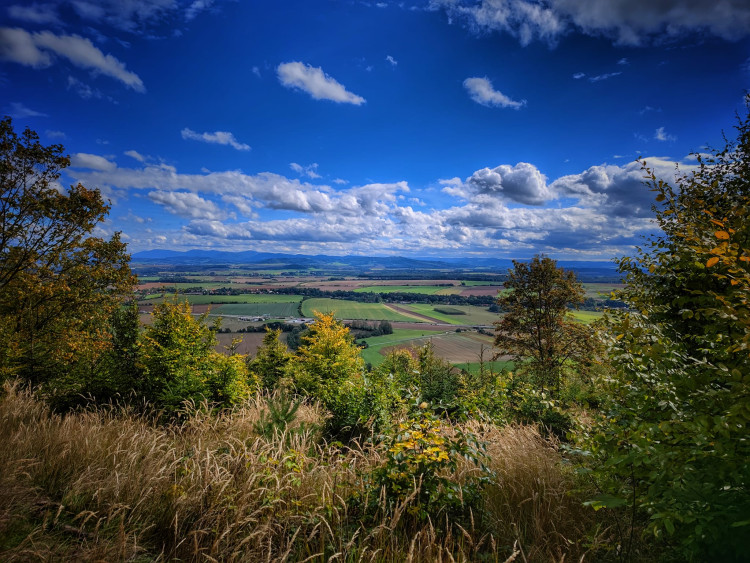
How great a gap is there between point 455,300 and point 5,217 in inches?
4199

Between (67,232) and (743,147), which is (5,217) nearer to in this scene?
(67,232)

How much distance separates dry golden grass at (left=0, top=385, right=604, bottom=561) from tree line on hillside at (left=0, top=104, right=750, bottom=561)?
11.9 inches

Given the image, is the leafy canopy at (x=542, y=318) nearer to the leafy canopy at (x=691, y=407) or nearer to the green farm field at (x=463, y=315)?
the leafy canopy at (x=691, y=407)

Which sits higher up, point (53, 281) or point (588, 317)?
point (53, 281)

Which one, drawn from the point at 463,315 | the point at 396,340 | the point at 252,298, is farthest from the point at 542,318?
the point at 252,298

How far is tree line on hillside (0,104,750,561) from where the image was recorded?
206 cm

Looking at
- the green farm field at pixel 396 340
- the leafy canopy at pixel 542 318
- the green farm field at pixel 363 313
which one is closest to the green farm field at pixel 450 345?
the green farm field at pixel 396 340

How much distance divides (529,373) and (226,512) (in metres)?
19.0

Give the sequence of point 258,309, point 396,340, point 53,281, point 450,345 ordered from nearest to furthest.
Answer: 1. point 53,281
2. point 450,345
3. point 396,340
4. point 258,309

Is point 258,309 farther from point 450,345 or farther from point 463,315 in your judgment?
point 450,345

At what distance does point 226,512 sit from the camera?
304cm

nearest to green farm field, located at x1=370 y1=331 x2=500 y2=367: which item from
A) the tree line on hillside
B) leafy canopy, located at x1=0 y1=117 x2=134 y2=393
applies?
the tree line on hillside

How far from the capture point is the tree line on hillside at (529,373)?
81.1 inches

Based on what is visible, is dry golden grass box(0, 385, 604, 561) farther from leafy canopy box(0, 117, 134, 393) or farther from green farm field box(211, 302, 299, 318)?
green farm field box(211, 302, 299, 318)
